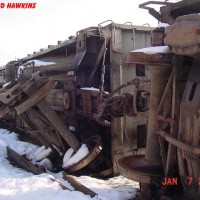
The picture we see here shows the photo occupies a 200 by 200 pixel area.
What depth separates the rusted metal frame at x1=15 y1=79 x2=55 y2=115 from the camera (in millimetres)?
5719

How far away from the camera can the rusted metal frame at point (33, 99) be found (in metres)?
5.72

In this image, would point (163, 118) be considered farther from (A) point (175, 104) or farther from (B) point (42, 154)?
(B) point (42, 154)

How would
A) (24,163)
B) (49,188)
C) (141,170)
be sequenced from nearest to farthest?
(141,170) < (49,188) < (24,163)

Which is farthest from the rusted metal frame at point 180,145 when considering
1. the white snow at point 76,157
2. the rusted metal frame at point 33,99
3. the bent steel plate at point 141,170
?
the rusted metal frame at point 33,99

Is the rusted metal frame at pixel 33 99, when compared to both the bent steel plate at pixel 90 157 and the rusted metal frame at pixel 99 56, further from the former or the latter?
the bent steel plate at pixel 90 157

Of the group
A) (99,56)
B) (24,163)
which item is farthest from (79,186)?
(99,56)

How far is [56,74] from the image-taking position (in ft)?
26.1

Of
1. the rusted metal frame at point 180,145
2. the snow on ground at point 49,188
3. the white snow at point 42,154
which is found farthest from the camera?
the white snow at point 42,154

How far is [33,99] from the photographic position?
18.9 ft

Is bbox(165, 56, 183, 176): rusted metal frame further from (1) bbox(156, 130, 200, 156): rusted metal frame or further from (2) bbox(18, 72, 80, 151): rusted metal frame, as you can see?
(2) bbox(18, 72, 80, 151): rusted metal frame

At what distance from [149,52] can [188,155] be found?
1.18m

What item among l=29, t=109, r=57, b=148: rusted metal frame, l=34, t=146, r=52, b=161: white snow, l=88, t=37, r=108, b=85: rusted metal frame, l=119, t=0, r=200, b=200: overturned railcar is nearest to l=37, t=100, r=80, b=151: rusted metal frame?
l=29, t=109, r=57, b=148: rusted metal frame

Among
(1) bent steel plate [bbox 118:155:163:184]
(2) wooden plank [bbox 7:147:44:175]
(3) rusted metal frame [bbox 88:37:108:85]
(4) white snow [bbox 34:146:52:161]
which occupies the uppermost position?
(3) rusted metal frame [bbox 88:37:108:85]

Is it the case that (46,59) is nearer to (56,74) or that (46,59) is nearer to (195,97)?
(56,74)
